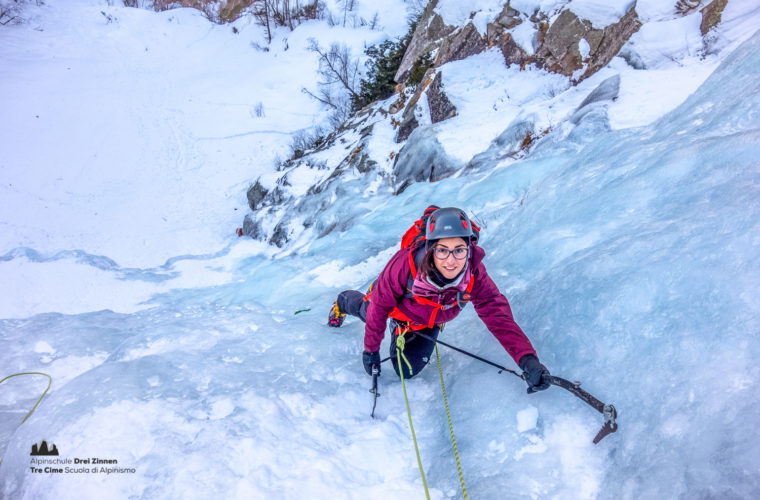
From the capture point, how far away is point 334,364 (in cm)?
278

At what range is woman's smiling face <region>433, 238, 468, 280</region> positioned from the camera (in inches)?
76.3

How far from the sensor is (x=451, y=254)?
194 cm

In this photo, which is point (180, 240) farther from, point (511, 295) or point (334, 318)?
point (511, 295)

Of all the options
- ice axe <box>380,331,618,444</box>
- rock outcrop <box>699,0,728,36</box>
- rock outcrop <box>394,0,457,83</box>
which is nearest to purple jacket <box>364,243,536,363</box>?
ice axe <box>380,331,618,444</box>

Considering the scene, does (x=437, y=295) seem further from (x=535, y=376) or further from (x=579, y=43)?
(x=579, y=43)

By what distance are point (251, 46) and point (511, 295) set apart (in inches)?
924

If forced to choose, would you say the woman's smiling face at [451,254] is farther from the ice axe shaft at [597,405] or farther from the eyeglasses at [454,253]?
the ice axe shaft at [597,405]

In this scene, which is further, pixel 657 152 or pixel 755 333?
pixel 657 152

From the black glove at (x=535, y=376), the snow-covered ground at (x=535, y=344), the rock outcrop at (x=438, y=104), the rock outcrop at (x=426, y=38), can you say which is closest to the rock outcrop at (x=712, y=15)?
the snow-covered ground at (x=535, y=344)

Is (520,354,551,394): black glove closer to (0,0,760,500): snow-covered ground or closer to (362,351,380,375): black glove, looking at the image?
(0,0,760,500): snow-covered ground

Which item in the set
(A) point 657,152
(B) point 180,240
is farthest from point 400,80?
(A) point 657,152

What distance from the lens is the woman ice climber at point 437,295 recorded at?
6.36 feet

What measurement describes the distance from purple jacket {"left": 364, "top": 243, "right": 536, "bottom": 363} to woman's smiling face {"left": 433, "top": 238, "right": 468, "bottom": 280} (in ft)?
0.39

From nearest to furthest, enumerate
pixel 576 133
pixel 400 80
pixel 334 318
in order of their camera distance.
→ pixel 334 318
pixel 576 133
pixel 400 80
